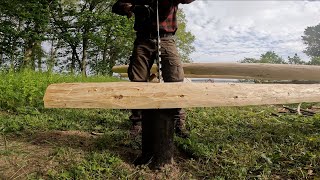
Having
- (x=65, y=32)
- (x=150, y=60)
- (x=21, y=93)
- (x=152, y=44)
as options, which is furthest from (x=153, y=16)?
(x=65, y=32)

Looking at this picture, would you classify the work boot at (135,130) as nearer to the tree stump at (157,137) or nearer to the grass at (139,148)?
A: the grass at (139,148)

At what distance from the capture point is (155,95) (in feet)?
7.72

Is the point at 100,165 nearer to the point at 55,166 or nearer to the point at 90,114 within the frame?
the point at 55,166

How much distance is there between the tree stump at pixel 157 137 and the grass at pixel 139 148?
3.9 inches

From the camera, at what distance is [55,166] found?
2.49 m

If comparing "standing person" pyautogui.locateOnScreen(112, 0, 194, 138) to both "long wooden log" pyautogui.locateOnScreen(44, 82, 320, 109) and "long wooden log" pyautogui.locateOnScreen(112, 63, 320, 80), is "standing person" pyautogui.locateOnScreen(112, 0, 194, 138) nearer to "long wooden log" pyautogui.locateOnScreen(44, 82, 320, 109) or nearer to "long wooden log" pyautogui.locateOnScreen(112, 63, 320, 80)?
"long wooden log" pyautogui.locateOnScreen(44, 82, 320, 109)

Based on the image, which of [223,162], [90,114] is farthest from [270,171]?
[90,114]

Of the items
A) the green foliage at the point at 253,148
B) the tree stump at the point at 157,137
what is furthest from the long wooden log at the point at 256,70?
the tree stump at the point at 157,137

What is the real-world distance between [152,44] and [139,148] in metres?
1.16

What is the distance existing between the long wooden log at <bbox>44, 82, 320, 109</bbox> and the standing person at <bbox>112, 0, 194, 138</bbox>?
3.25 ft

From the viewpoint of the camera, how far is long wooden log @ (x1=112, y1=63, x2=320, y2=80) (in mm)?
4746

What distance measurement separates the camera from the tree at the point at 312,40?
4256 centimetres

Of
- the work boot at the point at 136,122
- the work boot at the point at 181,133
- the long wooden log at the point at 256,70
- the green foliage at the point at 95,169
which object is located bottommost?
the green foliage at the point at 95,169

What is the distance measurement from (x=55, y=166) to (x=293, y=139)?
2281mm
